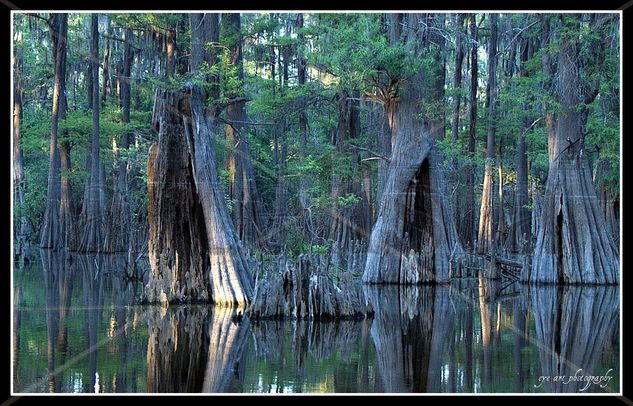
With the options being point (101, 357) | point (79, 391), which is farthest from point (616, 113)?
point (79, 391)

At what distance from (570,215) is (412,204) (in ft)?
8.67

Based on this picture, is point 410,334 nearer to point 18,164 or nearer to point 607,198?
point 607,198

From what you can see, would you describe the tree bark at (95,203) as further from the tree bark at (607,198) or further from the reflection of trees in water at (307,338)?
the reflection of trees in water at (307,338)

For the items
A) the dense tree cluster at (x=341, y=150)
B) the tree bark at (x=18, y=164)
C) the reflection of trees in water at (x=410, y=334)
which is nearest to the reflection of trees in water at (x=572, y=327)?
the reflection of trees in water at (x=410, y=334)

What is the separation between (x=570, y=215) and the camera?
648 inches

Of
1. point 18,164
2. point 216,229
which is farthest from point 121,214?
point 216,229

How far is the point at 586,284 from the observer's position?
53.4 feet

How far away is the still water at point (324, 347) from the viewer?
24.6 ft

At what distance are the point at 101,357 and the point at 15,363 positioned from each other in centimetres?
73

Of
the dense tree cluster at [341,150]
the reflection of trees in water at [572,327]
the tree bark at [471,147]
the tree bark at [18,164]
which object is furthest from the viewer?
the tree bark at [18,164]

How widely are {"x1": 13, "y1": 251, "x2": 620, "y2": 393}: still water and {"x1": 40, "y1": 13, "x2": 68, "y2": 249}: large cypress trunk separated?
539 inches

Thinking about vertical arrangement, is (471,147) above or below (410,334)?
above

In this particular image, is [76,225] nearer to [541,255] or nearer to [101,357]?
[541,255]

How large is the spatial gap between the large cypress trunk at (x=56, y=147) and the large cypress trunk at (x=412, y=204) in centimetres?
1323
